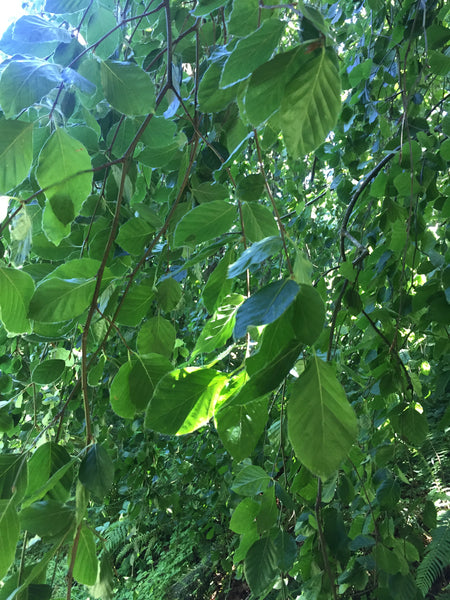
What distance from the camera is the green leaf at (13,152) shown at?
282mm

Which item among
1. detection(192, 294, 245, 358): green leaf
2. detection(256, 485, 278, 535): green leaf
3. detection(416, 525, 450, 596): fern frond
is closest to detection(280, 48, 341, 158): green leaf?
detection(192, 294, 245, 358): green leaf

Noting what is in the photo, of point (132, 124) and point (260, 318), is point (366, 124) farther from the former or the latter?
point (260, 318)

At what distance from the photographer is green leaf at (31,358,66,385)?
1.75 feet

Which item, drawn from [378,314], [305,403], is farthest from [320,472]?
[378,314]

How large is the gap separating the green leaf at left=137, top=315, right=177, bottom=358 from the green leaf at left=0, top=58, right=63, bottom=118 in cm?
21

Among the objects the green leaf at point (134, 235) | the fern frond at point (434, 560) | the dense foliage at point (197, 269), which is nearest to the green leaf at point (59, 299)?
the dense foliage at point (197, 269)

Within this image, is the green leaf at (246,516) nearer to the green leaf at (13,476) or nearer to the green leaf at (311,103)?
the green leaf at (13,476)

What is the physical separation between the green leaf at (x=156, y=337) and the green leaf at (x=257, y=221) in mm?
114

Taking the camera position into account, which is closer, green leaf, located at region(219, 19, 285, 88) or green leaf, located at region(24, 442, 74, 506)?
green leaf, located at region(219, 19, 285, 88)

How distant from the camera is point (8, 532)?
274mm

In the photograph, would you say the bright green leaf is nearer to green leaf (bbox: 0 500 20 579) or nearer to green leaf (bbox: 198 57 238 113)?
green leaf (bbox: 0 500 20 579)

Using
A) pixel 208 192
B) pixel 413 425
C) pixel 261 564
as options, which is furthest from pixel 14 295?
pixel 413 425

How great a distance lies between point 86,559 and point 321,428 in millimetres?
218

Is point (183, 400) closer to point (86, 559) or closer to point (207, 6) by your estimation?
point (86, 559)
